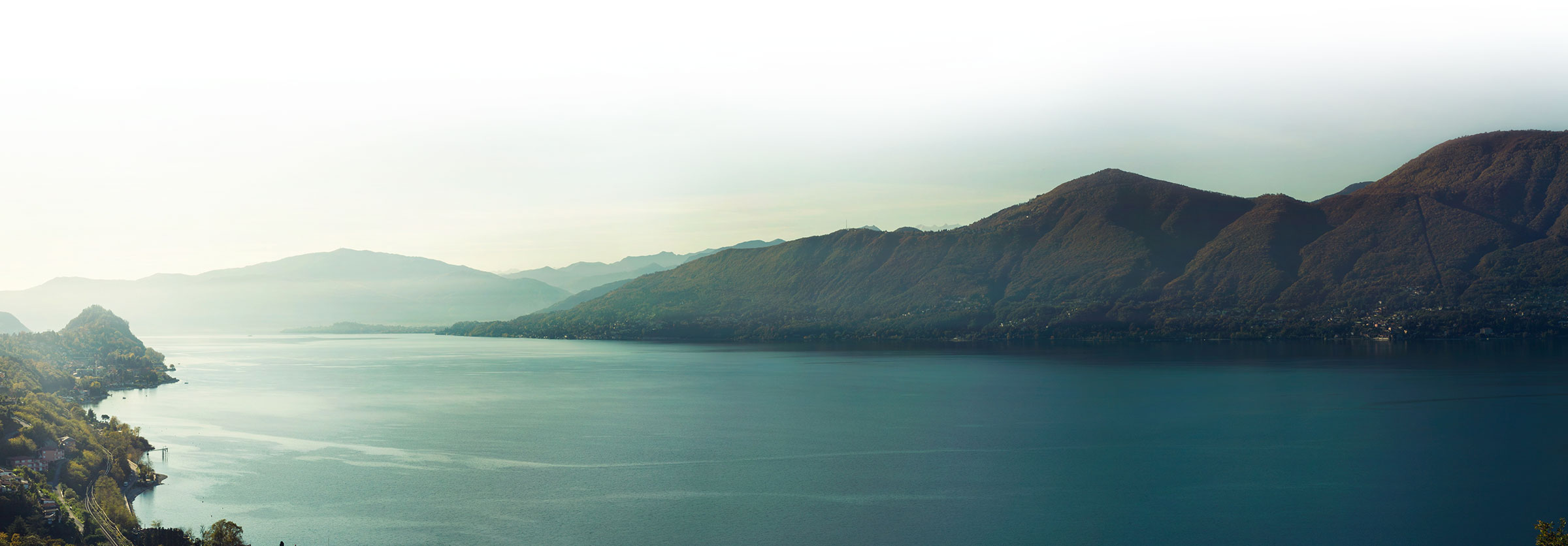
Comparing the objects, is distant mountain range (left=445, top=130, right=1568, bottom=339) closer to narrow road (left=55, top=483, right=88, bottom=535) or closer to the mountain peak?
the mountain peak

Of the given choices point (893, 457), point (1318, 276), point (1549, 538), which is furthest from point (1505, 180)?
point (1549, 538)

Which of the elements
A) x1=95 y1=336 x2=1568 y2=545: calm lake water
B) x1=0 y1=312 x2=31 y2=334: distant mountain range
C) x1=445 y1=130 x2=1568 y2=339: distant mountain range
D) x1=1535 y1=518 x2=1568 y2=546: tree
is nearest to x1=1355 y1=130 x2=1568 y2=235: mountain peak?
x1=445 y1=130 x2=1568 y2=339: distant mountain range

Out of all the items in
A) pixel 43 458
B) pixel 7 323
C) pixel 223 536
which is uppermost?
pixel 7 323

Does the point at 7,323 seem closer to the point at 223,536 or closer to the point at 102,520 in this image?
the point at 102,520

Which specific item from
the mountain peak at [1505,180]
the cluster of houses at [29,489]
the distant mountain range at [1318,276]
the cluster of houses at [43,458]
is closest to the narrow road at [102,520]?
the cluster of houses at [29,489]

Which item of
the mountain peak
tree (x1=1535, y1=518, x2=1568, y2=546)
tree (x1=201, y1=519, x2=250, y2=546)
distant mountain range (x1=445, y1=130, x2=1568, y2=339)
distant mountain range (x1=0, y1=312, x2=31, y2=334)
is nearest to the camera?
tree (x1=1535, y1=518, x2=1568, y2=546)

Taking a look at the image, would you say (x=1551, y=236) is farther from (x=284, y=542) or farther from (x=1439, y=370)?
(x=284, y=542)

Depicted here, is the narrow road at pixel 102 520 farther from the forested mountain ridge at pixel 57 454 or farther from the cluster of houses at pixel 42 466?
the cluster of houses at pixel 42 466

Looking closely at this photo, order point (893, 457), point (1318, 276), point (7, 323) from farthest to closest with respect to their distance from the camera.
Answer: point (7, 323), point (1318, 276), point (893, 457)
